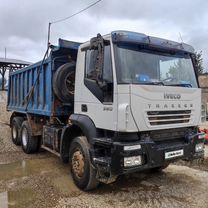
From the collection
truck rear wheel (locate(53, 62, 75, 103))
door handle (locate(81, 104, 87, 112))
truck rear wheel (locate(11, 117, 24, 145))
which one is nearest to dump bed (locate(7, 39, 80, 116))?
truck rear wheel (locate(53, 62, 75, 103))

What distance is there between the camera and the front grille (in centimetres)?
393

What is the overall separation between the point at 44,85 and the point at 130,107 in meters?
3.23

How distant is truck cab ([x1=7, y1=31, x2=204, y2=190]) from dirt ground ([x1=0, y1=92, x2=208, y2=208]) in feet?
1.23

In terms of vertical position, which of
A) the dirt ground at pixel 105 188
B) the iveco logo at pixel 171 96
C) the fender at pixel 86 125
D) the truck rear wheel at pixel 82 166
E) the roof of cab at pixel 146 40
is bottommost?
the dirt ground at pixel 105 188

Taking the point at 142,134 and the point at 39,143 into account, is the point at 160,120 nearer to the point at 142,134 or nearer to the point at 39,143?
the point at 142,134

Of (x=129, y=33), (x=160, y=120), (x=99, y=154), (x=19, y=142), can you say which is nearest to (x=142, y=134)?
(x=160, y=120)

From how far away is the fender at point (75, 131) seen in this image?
4.31 m

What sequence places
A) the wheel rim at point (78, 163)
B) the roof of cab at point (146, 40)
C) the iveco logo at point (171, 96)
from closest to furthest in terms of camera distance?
the roof of cab at point (146, 40)
the iveco logo at point (171, 96)
the wheel rim at point (78, 163)

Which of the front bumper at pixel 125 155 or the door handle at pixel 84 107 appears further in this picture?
the door handle at pixel 84 107

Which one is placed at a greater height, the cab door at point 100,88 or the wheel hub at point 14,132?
the cab door at point 100,88

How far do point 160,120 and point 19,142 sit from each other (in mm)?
5770

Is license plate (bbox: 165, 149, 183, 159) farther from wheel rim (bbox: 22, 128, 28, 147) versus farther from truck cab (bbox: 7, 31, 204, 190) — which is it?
wheel rim (bbox: 22, 128, 28, 147)

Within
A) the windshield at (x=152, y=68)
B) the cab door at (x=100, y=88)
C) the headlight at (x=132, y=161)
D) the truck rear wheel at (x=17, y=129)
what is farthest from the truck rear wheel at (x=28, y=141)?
the windshield at (x=152, y=68)

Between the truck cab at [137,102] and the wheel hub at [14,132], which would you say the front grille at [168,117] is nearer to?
the truck cab at [137,102]
